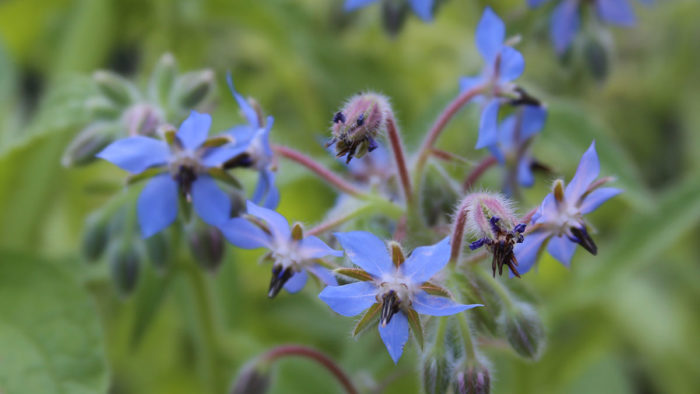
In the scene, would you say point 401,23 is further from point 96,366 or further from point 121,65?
point 121,65

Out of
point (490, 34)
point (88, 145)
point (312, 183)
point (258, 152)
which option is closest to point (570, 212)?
point (490, 34)

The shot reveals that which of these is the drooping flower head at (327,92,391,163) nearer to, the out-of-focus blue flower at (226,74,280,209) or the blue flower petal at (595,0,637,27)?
the out-of-focus blue flower at (226,74,280,209)

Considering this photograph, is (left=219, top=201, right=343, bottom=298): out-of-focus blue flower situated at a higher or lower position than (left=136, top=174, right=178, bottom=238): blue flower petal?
lower

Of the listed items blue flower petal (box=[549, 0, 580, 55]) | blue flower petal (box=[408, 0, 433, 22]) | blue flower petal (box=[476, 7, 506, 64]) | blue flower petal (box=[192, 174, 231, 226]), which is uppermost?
blue flower petal (box=[408, 0, 433, 22])

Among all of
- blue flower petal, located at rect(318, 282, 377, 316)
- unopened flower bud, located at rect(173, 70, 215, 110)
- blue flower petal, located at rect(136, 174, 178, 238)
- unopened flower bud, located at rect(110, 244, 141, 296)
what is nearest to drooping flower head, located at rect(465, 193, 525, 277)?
blue flower petal, located at rect(318, 282, 377, 316)

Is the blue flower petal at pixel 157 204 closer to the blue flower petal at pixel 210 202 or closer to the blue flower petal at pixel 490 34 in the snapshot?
the blue flower petal at pixel 210 202

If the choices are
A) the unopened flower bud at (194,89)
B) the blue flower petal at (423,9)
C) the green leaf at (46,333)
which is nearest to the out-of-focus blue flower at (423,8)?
the blue flower petal at (423,9)
